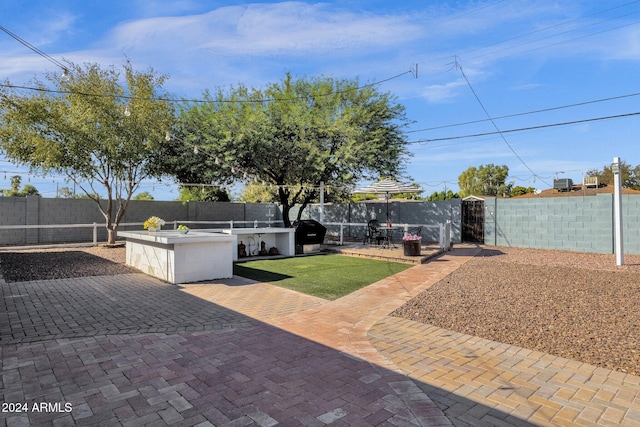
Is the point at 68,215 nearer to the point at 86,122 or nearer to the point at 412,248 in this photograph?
the point at 86,122

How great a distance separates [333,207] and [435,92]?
8539mm

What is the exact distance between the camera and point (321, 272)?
27.3 ft

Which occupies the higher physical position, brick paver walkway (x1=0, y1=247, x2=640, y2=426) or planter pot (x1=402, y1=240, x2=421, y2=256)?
planter pot (x1=402, y1=240, x2=421, y2=256)

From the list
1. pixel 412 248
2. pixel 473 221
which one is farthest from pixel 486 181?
pixel 412 248

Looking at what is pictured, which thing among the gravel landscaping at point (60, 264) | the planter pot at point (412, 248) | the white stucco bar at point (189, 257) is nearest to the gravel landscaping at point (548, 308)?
the planter pot at point (412, 248)

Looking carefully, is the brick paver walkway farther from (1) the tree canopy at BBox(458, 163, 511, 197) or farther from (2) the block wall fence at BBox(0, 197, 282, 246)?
(1) the tree canopy at BBox(458, 163, 511, 197)

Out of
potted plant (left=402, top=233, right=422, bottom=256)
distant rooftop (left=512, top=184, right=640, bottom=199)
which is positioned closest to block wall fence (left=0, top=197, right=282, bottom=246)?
potted plant (left=402, top=233, right=422, bottom=256)

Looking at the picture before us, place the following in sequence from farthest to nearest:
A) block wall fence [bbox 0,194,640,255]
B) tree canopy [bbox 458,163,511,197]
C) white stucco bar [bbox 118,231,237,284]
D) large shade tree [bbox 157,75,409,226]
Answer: tree canopy [bbox 458,163,511,197]
large shade tree [bbox 157,75,409,226]
block wall fence [bbox 0,194,640,255]
white stucco bar [bbox 118,231,237,284]

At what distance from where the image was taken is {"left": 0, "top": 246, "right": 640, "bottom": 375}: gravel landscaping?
13.0ft

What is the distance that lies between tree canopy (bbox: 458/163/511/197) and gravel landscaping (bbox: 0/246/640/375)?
120 ft

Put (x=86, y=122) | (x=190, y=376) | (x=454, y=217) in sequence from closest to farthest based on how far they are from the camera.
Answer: (x=190, y=376), (x=86, y=122), (x=454, y=217)

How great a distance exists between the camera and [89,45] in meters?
10.4

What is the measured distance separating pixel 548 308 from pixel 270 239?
318 inches

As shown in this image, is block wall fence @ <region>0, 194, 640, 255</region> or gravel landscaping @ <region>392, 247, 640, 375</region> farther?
block wall fence @ <region>0, 194, 640, 255</region>
